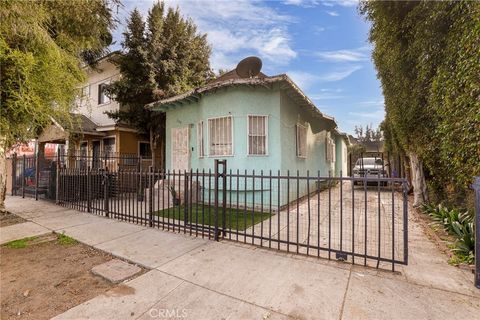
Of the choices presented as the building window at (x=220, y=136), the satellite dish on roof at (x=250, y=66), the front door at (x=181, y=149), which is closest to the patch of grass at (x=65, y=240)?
the building window at (x=220, y=136)

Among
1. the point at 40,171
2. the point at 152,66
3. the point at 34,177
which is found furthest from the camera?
the point at 152,66

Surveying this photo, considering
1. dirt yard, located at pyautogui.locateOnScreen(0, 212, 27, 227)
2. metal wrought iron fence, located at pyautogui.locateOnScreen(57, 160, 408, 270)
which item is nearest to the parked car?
metal wrought iron fence, located at pyautogui.locateOnScreen(57, 160, 408, 270)

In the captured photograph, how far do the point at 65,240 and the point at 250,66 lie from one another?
758 cm

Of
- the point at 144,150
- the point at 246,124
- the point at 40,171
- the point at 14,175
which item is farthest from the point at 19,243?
the point at 144,150

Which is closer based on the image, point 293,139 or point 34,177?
point 293,139

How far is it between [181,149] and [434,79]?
840 cm

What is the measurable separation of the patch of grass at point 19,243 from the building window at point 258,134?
20.4 ft

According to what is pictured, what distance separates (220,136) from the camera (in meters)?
8.55

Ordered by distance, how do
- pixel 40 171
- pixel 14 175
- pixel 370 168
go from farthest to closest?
pixel 370 168, pixel 14 175, pixel 40 171

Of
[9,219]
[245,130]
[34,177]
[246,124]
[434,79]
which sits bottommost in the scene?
[9,219]

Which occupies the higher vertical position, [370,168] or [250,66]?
[250,66]

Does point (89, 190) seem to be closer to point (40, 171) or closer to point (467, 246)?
point (40, 171)

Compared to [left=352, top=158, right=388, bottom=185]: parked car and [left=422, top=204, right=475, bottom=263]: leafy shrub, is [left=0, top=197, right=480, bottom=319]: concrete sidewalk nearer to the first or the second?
[left=422, top=204, right=475, bottom=263]: leafy shrub

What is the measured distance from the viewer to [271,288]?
3.07m
